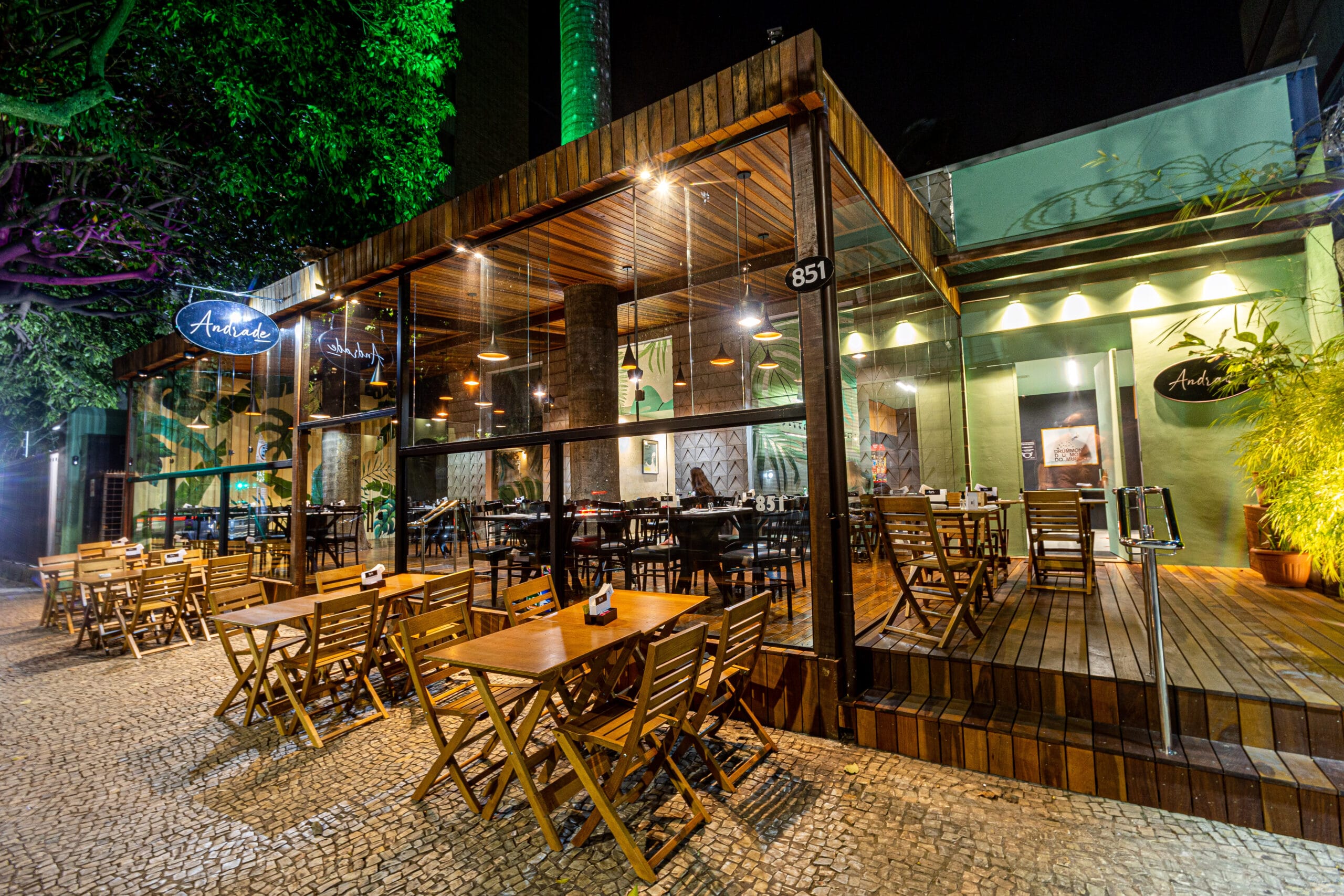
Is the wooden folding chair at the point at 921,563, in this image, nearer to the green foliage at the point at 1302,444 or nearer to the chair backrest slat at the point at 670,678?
the chair backrest slat at the point at 670,678

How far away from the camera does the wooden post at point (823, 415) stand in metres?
3.81

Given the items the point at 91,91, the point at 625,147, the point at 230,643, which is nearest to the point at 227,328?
the point at 91,91

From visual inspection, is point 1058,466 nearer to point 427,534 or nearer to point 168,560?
point 427,534

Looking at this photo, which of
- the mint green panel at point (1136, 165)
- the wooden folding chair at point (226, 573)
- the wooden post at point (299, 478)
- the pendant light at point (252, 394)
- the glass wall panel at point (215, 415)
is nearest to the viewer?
the wooden folding chair at point (226, 573)

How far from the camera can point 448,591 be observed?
14.3 feet

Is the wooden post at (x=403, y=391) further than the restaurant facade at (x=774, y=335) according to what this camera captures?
Yes

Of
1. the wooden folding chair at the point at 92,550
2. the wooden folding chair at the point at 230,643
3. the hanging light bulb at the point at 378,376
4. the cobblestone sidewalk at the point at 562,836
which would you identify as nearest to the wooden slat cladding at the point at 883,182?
the cobblestone sidewalk at the point at 562,836

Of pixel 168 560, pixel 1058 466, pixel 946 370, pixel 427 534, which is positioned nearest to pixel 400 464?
pixel 427 534

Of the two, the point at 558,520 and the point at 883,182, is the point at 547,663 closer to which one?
→ the point at 558,520

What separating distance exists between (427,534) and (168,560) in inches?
119

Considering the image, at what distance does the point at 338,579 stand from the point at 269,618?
1.36 meters

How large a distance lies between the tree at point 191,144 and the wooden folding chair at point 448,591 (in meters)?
6.73

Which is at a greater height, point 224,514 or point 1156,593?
point 224,514

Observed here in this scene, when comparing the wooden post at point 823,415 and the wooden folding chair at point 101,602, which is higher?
the wooden post at point 823,415
